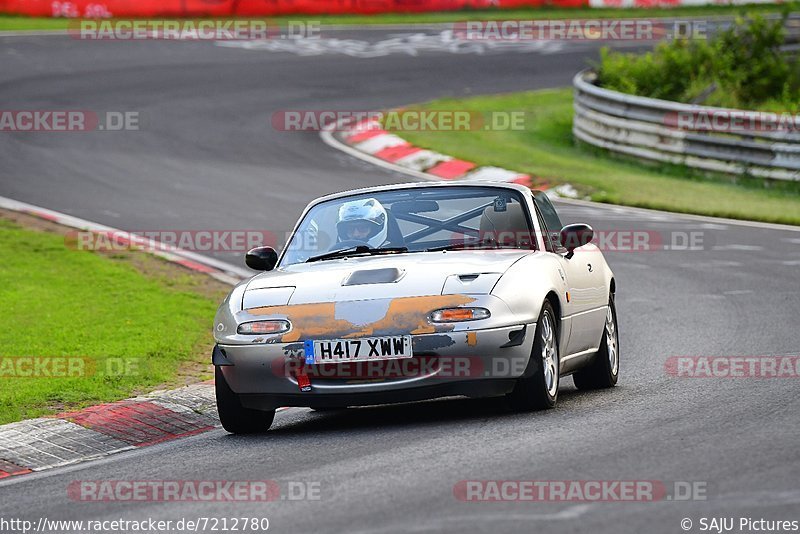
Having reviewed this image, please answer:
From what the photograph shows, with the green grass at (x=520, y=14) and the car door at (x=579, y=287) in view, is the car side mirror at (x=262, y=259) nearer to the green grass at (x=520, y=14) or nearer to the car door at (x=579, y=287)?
the car door at (x=579, y=287)

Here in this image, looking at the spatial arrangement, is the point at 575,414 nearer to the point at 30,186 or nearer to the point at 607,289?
the point at 607,289

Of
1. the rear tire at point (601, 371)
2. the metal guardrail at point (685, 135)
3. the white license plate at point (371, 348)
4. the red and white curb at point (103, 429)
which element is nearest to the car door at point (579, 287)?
the rear tire at point (601, 371)

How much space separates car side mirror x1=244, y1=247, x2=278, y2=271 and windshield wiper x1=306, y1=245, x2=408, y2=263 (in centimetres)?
34

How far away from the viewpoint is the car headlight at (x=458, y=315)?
26.4 ft

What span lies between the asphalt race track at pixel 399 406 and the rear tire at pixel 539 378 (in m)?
0.13

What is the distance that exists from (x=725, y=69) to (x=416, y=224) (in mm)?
20164

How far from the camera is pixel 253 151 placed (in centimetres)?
2417

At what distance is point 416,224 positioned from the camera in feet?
30.9

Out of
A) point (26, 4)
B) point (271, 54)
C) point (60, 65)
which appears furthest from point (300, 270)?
point (26, 4)

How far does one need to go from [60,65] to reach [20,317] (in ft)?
64.9

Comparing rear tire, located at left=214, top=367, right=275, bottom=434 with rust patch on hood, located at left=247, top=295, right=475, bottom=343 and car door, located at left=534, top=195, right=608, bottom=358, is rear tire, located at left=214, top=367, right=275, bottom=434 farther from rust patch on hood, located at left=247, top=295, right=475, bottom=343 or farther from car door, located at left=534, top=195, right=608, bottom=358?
car door, located at left=534, top=195, right=608, bottom=358

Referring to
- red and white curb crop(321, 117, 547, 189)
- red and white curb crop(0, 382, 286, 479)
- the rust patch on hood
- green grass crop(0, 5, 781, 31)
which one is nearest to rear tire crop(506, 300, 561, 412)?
the rust patch on hood

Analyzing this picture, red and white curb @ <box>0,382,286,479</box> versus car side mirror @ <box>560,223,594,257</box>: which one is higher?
car side mirror @ <box>560,223,594,257</box>

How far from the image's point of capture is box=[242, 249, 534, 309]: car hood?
8.19m
